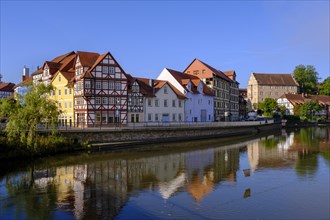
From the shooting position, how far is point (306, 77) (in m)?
123

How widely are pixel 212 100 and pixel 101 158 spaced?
4035 centimetres

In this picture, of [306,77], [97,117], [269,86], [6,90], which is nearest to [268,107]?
[269,86]

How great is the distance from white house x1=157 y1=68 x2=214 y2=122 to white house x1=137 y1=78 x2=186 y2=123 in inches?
85.9

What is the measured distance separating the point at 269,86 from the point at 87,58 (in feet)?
271

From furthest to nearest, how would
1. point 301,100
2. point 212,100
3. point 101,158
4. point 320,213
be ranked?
point 301,100
point 212,100
point 101,158
point 320,213

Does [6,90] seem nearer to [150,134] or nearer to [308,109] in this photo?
[150,134]

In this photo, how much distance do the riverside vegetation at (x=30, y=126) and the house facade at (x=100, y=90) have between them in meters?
11.8

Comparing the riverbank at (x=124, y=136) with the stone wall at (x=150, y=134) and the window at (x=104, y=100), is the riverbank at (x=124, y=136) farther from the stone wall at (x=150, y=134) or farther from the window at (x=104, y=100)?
the window at (x=104, y=100)

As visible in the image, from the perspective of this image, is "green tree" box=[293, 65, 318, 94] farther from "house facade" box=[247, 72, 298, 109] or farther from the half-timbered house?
the half-timbered house

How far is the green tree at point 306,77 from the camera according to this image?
122375 millimetres

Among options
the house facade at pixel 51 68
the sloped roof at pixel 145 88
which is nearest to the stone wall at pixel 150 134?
the sloped roof at pixel 145 88

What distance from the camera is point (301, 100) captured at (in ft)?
354

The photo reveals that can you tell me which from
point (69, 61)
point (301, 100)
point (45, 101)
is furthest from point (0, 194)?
point (301, 100)

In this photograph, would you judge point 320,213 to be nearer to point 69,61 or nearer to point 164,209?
point 164,209
